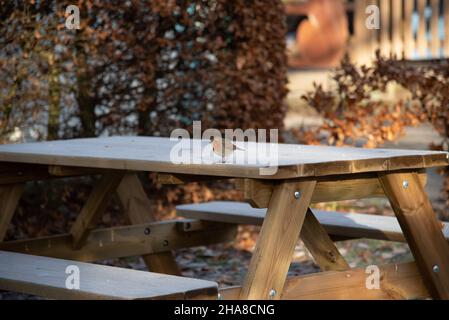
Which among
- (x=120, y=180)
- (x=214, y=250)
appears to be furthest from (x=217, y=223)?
(x=214, y=250)

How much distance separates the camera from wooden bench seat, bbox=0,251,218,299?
336 cm

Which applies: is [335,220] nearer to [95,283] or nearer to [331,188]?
[331,188]

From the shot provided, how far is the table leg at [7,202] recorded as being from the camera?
4.73 m

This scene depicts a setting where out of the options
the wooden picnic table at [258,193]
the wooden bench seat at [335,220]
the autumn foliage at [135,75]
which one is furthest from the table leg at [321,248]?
the autumn foliage at [135,75]

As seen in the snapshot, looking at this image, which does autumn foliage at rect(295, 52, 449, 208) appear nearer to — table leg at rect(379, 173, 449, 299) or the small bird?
table leg at rect(379, 173, 449, 299)

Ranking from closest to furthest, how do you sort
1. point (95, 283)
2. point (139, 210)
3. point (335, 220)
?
point (95, 283) → point (335, 220) → point (139, 210)

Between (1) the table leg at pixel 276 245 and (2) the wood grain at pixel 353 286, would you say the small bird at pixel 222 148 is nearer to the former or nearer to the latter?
(1) the table leg at pixel 276 245

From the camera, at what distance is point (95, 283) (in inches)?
141

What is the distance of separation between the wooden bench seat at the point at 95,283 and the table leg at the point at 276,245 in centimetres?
27

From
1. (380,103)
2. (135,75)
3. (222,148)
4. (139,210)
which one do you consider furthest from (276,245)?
(380,103)

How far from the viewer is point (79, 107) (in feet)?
22.2

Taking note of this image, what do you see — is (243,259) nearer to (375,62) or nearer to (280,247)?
(375,62)

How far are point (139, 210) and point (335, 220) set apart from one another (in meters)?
1.04
